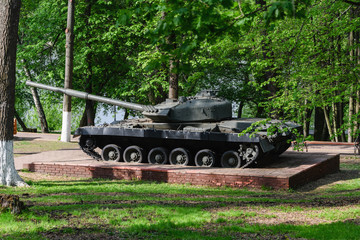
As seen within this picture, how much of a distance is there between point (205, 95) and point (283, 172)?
397 centimetres

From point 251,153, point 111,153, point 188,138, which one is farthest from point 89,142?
point 251,153

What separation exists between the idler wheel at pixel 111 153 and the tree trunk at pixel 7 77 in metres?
3.90

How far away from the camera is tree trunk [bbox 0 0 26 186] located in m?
10.8

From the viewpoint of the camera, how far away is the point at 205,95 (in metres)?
14.8

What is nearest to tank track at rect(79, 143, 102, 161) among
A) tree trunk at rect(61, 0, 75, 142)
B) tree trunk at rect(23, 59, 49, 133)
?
tree trunk at rect(61, 0, 75, 142)

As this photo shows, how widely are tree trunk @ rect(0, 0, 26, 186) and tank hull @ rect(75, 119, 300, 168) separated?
3622mm

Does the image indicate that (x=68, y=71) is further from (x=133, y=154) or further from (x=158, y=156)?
(x=158, y=156)

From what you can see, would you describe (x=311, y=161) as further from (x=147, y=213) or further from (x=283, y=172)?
(x=147, y=213)

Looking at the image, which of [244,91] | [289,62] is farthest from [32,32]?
[289,62]

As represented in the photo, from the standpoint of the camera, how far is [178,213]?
7719 mm

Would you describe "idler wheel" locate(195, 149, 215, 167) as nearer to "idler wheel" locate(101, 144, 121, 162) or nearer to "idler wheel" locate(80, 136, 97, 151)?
"idler wheel" locate(101, 144, 121, 162)

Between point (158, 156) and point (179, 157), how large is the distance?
0.70 meters

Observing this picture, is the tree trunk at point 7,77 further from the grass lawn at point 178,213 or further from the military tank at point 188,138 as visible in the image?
the military tank at point 188,138

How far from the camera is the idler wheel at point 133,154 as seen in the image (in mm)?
14211
